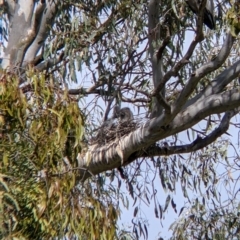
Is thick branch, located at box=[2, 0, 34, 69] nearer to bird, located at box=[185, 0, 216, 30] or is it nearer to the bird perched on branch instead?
the bird perched on branch

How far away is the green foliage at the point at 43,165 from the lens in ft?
11.4

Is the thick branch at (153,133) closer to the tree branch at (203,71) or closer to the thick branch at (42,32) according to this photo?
the tree branch at (203,71)

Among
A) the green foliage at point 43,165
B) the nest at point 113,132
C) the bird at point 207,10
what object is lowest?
the green foliage at point 43,165

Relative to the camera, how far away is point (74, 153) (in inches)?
145

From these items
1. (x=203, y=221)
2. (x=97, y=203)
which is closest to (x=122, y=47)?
(x=203, y=221)

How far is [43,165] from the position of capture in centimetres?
354

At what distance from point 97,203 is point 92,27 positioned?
6.95 feet

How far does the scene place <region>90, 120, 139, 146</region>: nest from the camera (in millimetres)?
5262

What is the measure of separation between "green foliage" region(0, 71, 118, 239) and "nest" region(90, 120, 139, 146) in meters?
1.60

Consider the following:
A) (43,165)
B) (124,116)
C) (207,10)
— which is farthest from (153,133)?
(43,165)

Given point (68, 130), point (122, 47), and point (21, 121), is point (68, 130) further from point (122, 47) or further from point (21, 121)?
point (122, 47)

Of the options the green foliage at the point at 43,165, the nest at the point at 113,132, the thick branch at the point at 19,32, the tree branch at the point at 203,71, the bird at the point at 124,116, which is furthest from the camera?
the thick branch at the point at 19,32

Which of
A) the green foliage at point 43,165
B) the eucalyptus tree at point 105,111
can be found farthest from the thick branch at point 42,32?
the green foliage at point 43,165

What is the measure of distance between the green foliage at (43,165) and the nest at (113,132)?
1597mm
